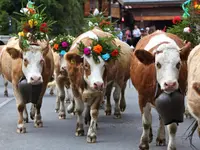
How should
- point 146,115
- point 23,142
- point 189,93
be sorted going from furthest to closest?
1. point 23,142
2. point 146,115
3. point 189,93

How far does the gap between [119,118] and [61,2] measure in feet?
69.0

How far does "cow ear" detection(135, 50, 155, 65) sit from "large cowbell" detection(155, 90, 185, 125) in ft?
2.04

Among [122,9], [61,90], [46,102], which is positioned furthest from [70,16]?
[61,90]

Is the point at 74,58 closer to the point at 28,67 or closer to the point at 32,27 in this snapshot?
the point at 28,67

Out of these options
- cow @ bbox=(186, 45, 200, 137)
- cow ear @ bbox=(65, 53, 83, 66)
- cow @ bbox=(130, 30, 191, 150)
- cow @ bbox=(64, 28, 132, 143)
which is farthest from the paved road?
cow @ bbox=(186, 45, 200, 137)

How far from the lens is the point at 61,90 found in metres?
12.4

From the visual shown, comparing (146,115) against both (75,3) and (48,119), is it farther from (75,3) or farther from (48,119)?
(75,3)

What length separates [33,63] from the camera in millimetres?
9852

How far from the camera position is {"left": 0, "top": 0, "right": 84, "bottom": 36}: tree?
102 ft

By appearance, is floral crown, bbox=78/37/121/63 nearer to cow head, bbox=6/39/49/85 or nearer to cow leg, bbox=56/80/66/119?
cow head, bbox=6/39/49/85

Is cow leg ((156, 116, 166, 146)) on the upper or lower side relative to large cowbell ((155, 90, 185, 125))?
lower

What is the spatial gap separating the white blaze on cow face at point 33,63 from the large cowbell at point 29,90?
111 millimetres

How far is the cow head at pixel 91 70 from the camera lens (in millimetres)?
8992

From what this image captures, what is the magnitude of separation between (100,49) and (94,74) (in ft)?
1.60
